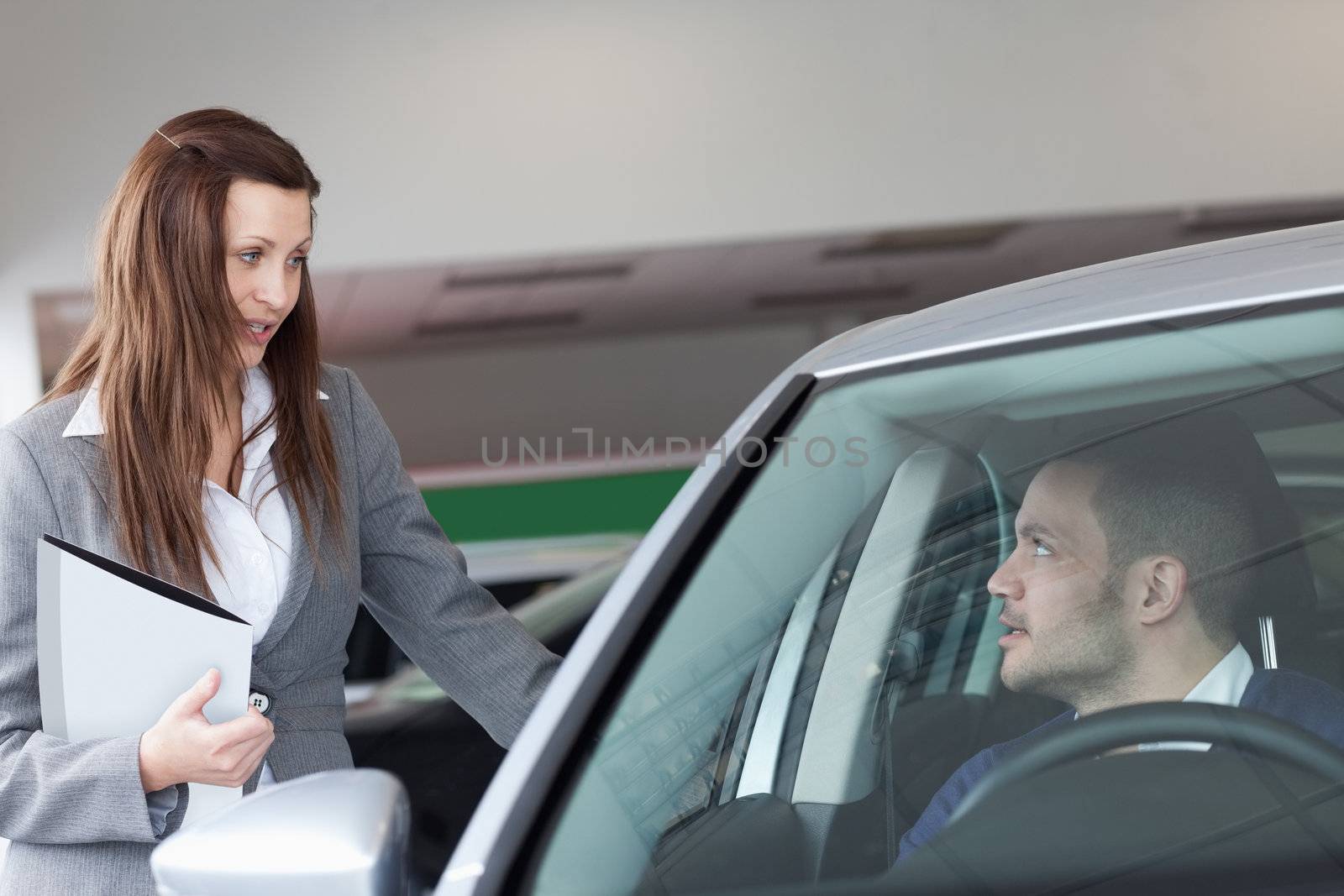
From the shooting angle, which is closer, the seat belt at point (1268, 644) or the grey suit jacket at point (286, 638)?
the seat belt at point (1268, 644)

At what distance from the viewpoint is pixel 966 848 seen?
2.85ft

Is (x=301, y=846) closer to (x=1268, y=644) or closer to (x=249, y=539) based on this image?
(x=249, y=539)

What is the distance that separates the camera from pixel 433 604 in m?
1.52

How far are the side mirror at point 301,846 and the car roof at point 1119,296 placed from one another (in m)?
0.55

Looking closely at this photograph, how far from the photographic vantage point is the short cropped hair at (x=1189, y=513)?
1013 millimetres

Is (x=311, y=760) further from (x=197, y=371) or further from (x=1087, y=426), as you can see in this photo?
(x=1087, y=426)

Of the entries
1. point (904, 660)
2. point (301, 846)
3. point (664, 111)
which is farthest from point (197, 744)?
point (664, 111)

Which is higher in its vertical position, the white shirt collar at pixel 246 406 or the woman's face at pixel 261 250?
the woman's face at pixel 261 250

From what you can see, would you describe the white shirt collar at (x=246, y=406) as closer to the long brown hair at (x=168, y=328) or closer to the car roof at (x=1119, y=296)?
the long brown hair at (x=168, y=328)

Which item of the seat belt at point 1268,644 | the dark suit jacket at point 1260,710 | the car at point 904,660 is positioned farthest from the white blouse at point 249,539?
the seat belt at point 1268,644

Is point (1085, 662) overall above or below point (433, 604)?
above

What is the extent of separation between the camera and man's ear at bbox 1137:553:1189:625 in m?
1.01

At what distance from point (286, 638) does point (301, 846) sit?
56 centimetres

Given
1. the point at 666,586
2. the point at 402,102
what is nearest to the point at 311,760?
the point at 666,586
